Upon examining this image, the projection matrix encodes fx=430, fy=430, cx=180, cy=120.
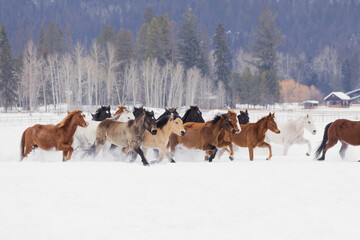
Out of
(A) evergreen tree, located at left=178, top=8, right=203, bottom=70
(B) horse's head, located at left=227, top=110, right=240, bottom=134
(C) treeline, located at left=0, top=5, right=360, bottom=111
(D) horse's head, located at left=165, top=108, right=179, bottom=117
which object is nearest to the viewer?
(B) horse's head, located at left=227, top=110, right=240, bottom=134

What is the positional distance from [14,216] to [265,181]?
15.1 feet

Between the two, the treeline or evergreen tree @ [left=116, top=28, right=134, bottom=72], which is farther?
evergreen tree @ [left=116, top=28, right=134, bottom=72]

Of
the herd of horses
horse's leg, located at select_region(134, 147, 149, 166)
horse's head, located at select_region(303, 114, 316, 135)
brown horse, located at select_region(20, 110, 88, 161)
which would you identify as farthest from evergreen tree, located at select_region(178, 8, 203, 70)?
horse's leg, located at select_region(134, 147, 149, 166)

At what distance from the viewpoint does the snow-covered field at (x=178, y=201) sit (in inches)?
218

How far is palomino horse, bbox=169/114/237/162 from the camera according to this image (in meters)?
11.0

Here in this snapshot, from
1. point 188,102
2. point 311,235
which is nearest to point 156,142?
point 311,235

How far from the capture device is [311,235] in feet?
17.6

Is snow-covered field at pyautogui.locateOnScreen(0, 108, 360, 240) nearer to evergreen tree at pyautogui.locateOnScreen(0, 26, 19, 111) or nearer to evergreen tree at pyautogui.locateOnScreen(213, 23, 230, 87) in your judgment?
evergreen tree at pyautogui.locateOnScreen(0, 26, 19, 111)

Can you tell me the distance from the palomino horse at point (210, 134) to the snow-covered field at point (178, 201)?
1.24 m

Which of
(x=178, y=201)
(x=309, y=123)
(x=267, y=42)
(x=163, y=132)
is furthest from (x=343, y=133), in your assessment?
(x=267, y=42)

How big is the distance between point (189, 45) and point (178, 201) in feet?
240

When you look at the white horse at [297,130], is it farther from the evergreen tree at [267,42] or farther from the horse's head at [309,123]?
the evergreen tree at [267,42]

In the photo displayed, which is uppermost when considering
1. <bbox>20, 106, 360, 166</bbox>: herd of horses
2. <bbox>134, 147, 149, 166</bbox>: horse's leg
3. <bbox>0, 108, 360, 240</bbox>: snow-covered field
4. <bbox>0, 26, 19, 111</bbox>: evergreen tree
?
<bbox>0, 26, 19, 111</bbox>: evergreen tree

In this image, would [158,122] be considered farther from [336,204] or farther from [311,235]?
[311,235]
